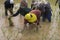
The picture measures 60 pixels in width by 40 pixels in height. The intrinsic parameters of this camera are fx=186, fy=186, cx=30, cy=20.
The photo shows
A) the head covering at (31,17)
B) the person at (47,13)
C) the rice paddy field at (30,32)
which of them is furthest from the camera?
the person at (47,13)

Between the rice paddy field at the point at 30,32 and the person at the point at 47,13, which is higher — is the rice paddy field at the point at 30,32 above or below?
below

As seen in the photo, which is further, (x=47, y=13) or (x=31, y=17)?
(x=47, y=13)

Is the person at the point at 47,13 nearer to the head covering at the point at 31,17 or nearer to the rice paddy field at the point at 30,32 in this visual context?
the rice paddy field at the point at 30,32

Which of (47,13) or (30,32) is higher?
(47,13)

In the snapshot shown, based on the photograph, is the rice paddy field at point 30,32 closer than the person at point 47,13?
Yes

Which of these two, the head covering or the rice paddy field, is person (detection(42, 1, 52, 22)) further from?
the head covering

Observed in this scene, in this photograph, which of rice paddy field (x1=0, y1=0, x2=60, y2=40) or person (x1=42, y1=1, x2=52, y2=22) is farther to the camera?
person (x1=42, y1=1, x2=52, y2=22)

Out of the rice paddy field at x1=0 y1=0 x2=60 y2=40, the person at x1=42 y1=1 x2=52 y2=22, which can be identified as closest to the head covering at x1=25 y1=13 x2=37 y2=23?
the rice paddy field at x1=0 y1=0 x2=60 y2=40

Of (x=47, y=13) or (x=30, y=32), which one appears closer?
(x=30, y=32)

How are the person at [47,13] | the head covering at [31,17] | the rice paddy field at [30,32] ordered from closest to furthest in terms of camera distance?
the rice paddy field at [30,32] < the head covering at [31,17] < the person at [47,13]

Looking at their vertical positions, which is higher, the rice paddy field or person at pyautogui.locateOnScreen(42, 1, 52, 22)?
person at pyautogui.locateOnScreen(42, 1, 52, 22)

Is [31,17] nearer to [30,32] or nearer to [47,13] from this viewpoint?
[30,32]

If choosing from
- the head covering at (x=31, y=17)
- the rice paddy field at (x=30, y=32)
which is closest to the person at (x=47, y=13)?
the rice paddy field at (x=30, y=32)

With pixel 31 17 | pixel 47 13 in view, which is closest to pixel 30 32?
pixel 31 17
